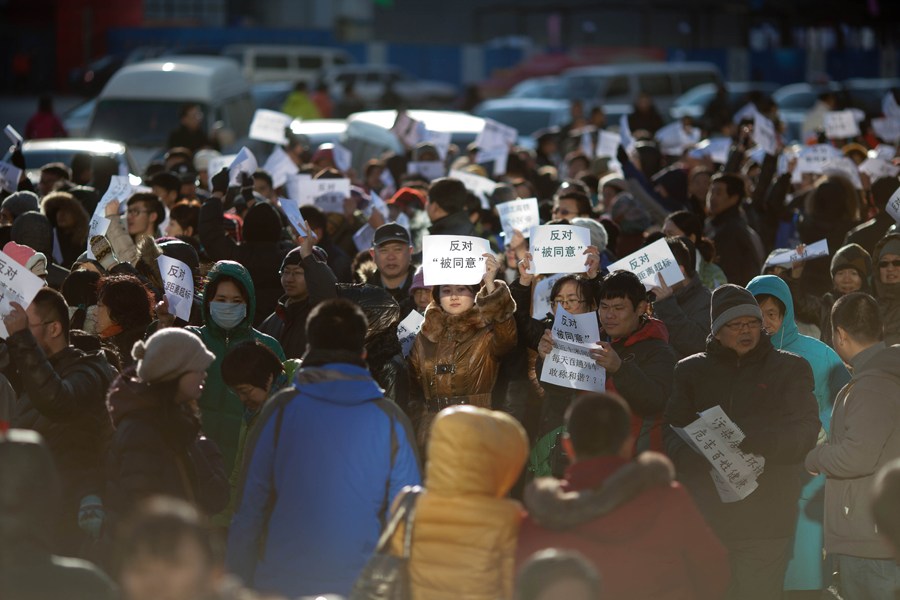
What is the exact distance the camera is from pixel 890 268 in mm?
8258

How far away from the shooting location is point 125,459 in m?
5.34

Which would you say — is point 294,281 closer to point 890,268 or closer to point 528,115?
point 890,268

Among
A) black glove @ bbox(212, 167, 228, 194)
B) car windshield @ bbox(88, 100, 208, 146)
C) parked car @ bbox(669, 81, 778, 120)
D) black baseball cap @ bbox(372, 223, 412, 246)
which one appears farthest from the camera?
parked car @ bbox(669, 81, 778, 120)

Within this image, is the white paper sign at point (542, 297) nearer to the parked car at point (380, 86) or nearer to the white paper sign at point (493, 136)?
the white paper sign at point (493, 136)

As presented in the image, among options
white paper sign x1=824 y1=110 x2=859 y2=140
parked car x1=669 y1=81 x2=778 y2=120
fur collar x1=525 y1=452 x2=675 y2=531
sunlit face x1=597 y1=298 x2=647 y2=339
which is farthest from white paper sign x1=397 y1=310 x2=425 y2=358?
parked car x1=669 y1=81 x2=778 y2=120

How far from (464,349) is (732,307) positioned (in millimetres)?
1209

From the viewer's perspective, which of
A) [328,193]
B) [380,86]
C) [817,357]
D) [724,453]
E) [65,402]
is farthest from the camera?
[380,86]

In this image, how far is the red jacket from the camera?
4.50 m

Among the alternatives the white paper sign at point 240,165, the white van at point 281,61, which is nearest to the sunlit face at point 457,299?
the white paper sign at point 240,165

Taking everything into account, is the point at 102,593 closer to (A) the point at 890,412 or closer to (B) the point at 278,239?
(A) the point at 890,412

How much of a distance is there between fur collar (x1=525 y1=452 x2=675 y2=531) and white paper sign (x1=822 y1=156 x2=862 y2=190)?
7588 mm

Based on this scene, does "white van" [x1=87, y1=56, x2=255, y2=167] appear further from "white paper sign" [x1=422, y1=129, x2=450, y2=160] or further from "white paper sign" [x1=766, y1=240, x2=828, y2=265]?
"white paper sign" [x1=766, y1=240, x2=828, y2=265]

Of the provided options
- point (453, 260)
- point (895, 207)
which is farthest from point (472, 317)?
point (895, 207)

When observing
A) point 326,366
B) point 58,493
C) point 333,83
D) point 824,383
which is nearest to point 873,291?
point 824,383
